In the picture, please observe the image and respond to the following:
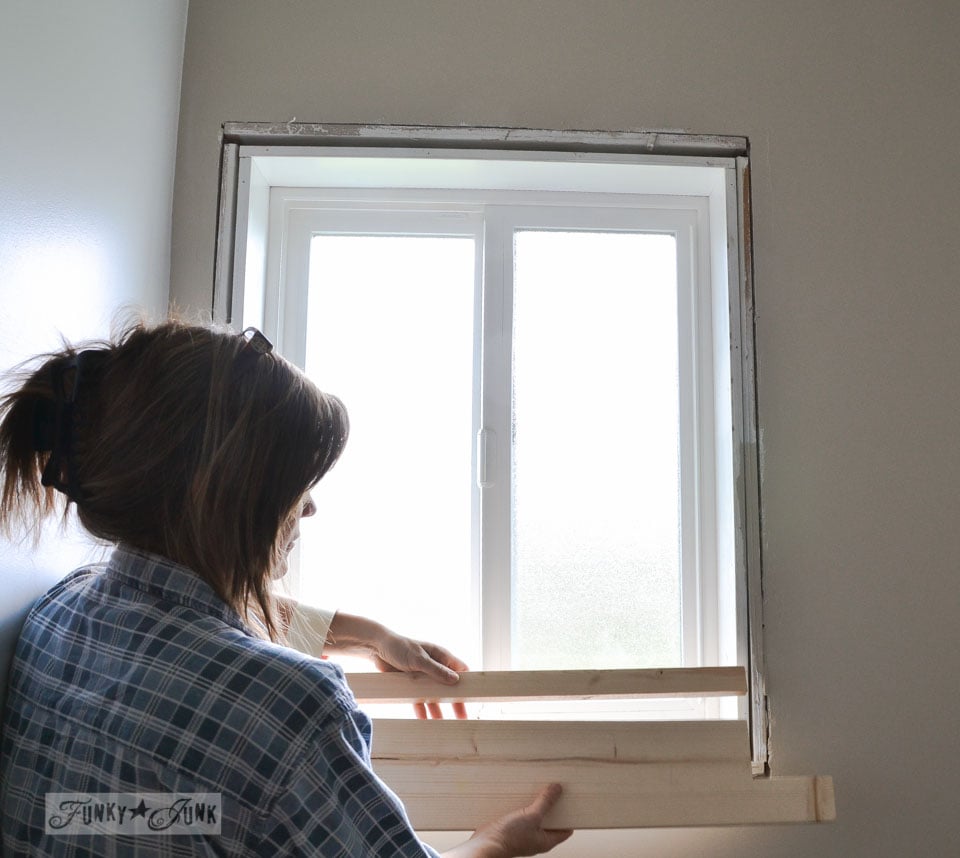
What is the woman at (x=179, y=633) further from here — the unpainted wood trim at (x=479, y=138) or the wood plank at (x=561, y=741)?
the unpainted wood trim at (x=479, y=138)

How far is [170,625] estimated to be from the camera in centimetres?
77

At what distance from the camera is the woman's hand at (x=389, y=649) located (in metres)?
1.29

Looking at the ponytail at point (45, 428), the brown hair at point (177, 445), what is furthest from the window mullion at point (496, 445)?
the ponytail at point (45, 428)

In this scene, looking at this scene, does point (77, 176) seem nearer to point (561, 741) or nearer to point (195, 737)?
point (195, 737)

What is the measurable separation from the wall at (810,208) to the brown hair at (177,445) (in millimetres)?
682

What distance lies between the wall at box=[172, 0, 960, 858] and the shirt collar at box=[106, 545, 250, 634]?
0.77 metres

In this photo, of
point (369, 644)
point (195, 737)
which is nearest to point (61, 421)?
point (195, 737)

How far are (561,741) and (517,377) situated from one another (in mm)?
706

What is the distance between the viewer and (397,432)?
5.41 ft

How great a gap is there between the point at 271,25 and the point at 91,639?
1.20m

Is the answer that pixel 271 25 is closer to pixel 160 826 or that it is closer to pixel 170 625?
pixel 170 625

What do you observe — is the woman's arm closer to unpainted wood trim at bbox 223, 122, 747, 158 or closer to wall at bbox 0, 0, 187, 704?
wall at bbox 0, 0, 187, 704

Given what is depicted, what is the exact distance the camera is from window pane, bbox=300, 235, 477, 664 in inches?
63.5

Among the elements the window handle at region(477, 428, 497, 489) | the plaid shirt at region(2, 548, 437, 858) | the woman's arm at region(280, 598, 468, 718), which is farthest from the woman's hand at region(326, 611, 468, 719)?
the plaid shirt at region(2, 548, 437, 858)
